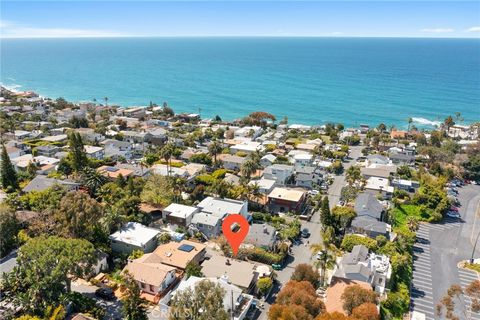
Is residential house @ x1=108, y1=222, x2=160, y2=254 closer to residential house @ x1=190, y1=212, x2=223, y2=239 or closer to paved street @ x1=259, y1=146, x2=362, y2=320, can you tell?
residential house @ x1=190, y1=212, x2=223, y2=239

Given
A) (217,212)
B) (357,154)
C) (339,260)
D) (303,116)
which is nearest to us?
(339,260)

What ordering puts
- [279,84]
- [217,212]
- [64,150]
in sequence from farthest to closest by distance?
[279,84] → [64,150] → [217,212]

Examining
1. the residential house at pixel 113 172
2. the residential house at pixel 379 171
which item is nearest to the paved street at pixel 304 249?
the residential house at pixel 379 171

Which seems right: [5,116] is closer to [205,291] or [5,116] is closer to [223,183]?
[223,183]

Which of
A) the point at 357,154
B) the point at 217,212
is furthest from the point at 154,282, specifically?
the point at 357,154

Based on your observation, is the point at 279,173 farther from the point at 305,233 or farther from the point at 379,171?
the point at 379,171

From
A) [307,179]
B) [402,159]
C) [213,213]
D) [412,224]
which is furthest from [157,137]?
[412,224]

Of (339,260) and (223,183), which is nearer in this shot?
(339,260)
